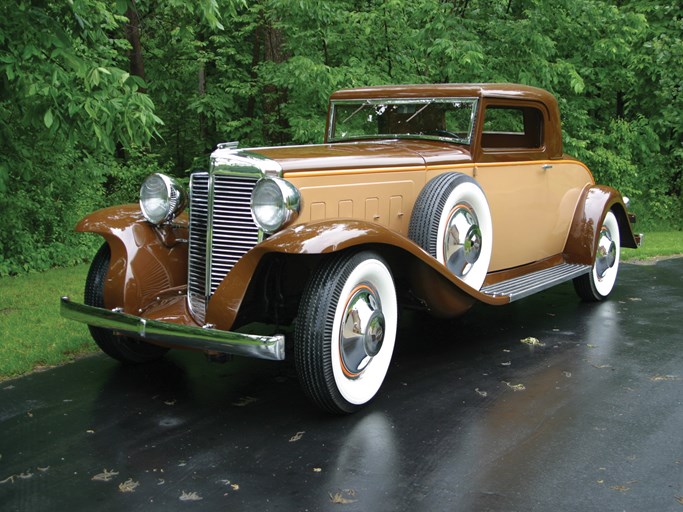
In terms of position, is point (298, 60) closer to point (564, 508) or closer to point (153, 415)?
point (153, 415)

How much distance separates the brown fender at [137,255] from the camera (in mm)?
4449

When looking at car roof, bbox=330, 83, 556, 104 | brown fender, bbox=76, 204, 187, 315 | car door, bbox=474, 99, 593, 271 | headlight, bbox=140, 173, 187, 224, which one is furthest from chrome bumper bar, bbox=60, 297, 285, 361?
car roof, bbox=330, 83, 556, 104

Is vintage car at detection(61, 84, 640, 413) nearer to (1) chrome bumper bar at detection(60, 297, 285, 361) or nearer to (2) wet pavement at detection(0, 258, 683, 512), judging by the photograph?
(1) chrome bumper bar at detection(60, 297, 285, 361)

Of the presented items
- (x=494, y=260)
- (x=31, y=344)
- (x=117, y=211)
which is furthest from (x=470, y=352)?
(x=31, y=344)

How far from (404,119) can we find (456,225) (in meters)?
1.27

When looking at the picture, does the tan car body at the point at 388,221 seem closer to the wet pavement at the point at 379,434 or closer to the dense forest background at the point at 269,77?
the wet pavement at the point at 379,434

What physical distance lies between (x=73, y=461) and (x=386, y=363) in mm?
1753

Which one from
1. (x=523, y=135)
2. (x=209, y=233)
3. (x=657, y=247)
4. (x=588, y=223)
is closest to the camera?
(x=209, y=233)

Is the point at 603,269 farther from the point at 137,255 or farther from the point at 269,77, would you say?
the point at 269,77

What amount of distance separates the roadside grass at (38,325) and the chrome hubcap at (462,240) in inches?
102

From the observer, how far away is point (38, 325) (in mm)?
5793

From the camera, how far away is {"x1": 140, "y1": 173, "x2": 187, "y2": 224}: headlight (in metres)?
4.65

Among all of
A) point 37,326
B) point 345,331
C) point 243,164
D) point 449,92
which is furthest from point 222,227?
point 37,326

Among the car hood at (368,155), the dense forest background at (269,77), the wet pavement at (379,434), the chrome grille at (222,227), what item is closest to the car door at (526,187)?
the car hood at (368,155)
